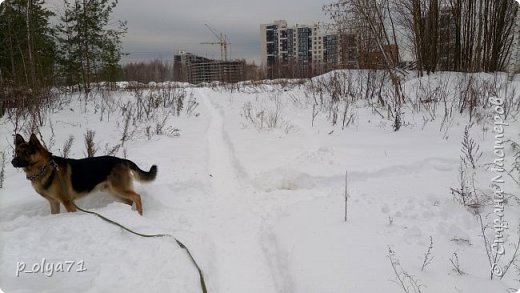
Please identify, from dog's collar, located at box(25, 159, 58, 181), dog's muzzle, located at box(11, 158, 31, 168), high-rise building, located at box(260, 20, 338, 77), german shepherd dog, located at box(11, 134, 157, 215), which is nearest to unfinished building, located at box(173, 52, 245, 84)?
high-rise building, located at box(260, 20, 338, 77)

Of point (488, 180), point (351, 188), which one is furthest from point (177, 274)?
point (488, 180)

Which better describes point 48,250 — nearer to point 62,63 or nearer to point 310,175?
point 310,175

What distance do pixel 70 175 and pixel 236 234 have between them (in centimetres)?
212

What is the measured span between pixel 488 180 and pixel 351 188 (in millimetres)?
1738

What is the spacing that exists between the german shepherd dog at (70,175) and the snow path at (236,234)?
1095 millimetres

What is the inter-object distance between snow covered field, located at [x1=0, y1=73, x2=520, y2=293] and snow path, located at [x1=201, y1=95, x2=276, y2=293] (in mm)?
17

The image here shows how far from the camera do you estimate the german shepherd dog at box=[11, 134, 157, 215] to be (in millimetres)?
3635

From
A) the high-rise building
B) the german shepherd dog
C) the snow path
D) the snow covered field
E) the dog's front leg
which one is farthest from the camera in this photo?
the high-rise building

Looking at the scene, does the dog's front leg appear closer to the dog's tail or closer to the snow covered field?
the snow covered field

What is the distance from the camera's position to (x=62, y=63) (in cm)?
1684

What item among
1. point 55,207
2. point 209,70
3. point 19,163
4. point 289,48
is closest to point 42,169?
point 19,163

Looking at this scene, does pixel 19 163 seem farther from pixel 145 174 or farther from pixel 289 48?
pixel 289 48

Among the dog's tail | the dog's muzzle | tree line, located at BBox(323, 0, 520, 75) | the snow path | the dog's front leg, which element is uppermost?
tree line, located at BBox(323, 0, 520, 75)

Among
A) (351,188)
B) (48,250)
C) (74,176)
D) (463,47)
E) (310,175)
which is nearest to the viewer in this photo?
(48,250)
